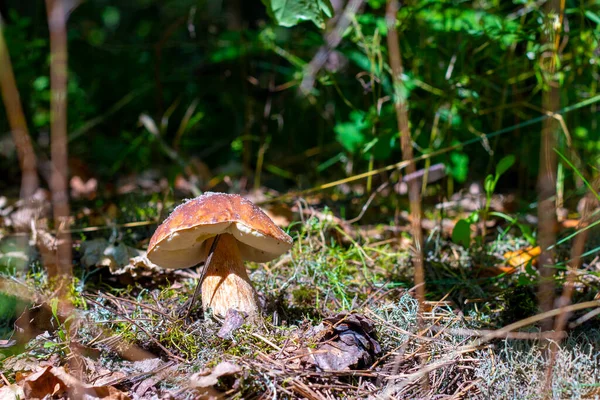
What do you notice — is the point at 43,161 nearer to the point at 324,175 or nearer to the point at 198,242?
the point at 324,175

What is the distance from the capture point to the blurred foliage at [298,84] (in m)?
2.96

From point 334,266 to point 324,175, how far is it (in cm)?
168

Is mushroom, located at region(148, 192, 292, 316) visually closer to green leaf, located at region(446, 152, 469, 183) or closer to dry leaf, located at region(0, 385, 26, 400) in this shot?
dry leaf, located at region(0, 385, 26, 400)

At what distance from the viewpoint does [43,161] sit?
394cm

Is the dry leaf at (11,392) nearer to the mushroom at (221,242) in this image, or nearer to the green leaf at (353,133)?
the mushroom at (221,242)

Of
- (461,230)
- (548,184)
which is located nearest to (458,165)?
(548,184)

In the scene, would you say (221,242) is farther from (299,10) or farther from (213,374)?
(299,10)

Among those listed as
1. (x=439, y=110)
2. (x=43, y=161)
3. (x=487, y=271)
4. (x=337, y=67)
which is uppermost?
(x=337, y=67)

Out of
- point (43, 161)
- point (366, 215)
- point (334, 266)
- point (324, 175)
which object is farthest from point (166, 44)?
point (334, 266)

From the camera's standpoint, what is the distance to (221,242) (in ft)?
6.63

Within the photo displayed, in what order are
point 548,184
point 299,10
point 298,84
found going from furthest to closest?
point 298,84 → point 548,184 → point 299,10

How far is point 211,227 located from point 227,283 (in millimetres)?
269

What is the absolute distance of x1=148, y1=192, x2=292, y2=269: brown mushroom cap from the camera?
1.77 metres

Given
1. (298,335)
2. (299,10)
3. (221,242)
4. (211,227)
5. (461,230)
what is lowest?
(298,335)
